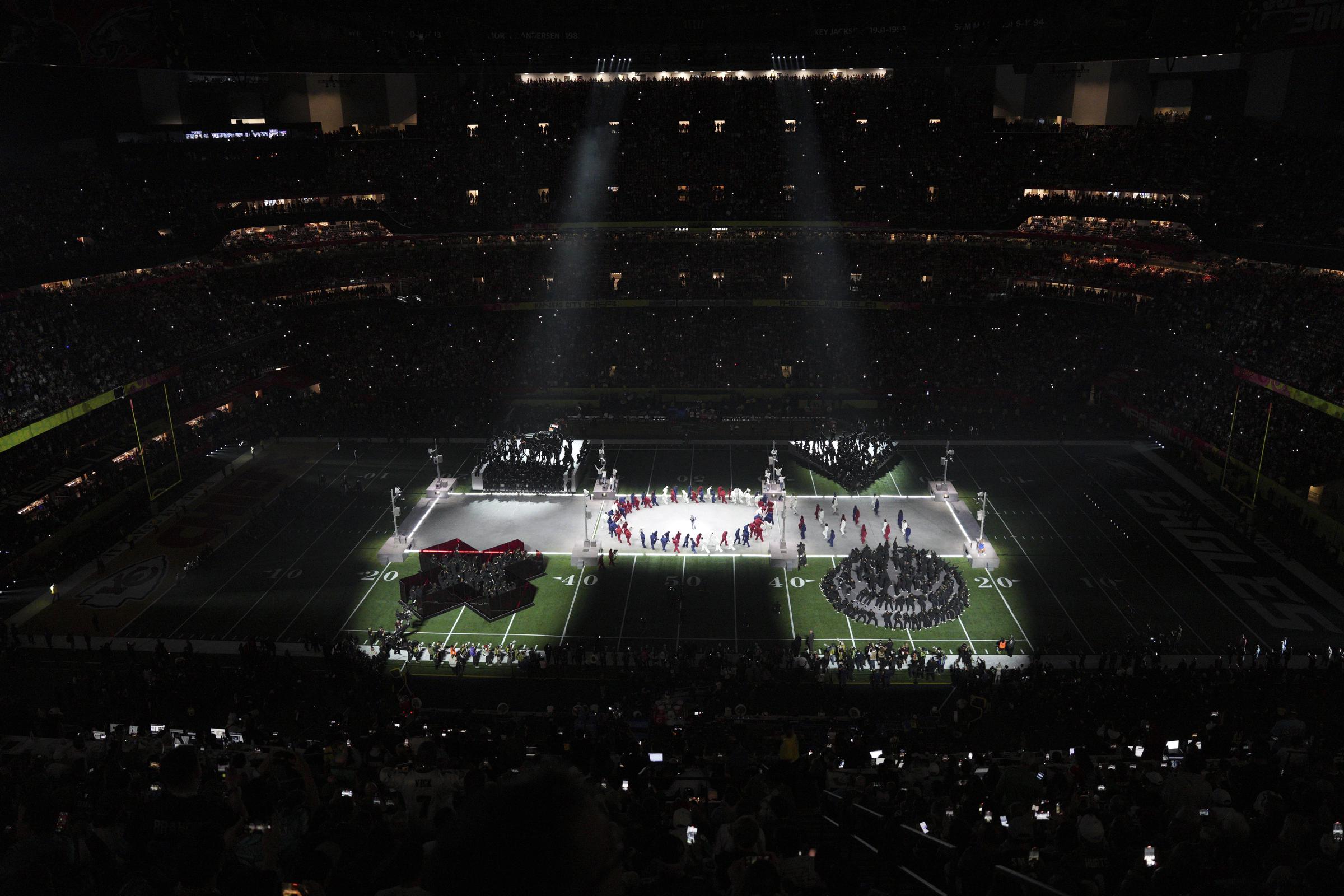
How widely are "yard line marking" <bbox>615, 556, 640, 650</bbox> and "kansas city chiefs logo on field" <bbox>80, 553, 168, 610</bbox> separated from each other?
1806cm

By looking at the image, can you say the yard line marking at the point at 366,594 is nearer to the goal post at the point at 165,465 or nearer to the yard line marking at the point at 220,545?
the yard line marking at the point at 220,545

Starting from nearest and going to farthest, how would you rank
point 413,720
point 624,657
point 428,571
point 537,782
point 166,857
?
1. point 537,782
2. point 166,857
3. point 413,720
4. point 624,657
5. point 428,571

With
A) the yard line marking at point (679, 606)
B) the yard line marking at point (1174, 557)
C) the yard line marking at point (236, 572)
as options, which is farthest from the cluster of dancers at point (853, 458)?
the yard line marking at point (236, 572)

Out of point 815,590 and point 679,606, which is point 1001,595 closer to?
point 815,590

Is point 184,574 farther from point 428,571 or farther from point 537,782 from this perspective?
point 537,782

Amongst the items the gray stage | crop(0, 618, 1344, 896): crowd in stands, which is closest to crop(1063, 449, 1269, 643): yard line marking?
crop(0, 618, 1344, 896): crowd in stands

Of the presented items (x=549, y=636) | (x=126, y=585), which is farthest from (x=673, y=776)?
(x=126, y=585)

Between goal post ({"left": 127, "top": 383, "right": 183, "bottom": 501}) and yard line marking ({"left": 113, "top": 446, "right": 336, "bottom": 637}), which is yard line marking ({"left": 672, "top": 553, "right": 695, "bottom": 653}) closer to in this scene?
yard line marking ({"left": 113, "top": 446, "right": 336, "bottom": 637})

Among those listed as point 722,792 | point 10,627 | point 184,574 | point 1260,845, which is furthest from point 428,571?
point 1260,845

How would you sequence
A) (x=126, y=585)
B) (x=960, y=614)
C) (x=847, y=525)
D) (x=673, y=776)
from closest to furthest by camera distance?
1. (x=673, y=776)
2. (x=960, y=614)
3. (x=126, y=585)
4. (x=847, y=525)

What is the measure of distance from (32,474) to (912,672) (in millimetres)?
35993

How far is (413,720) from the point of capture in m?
21.2

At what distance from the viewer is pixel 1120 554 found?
38312 millimetres

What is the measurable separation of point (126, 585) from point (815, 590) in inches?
1045
